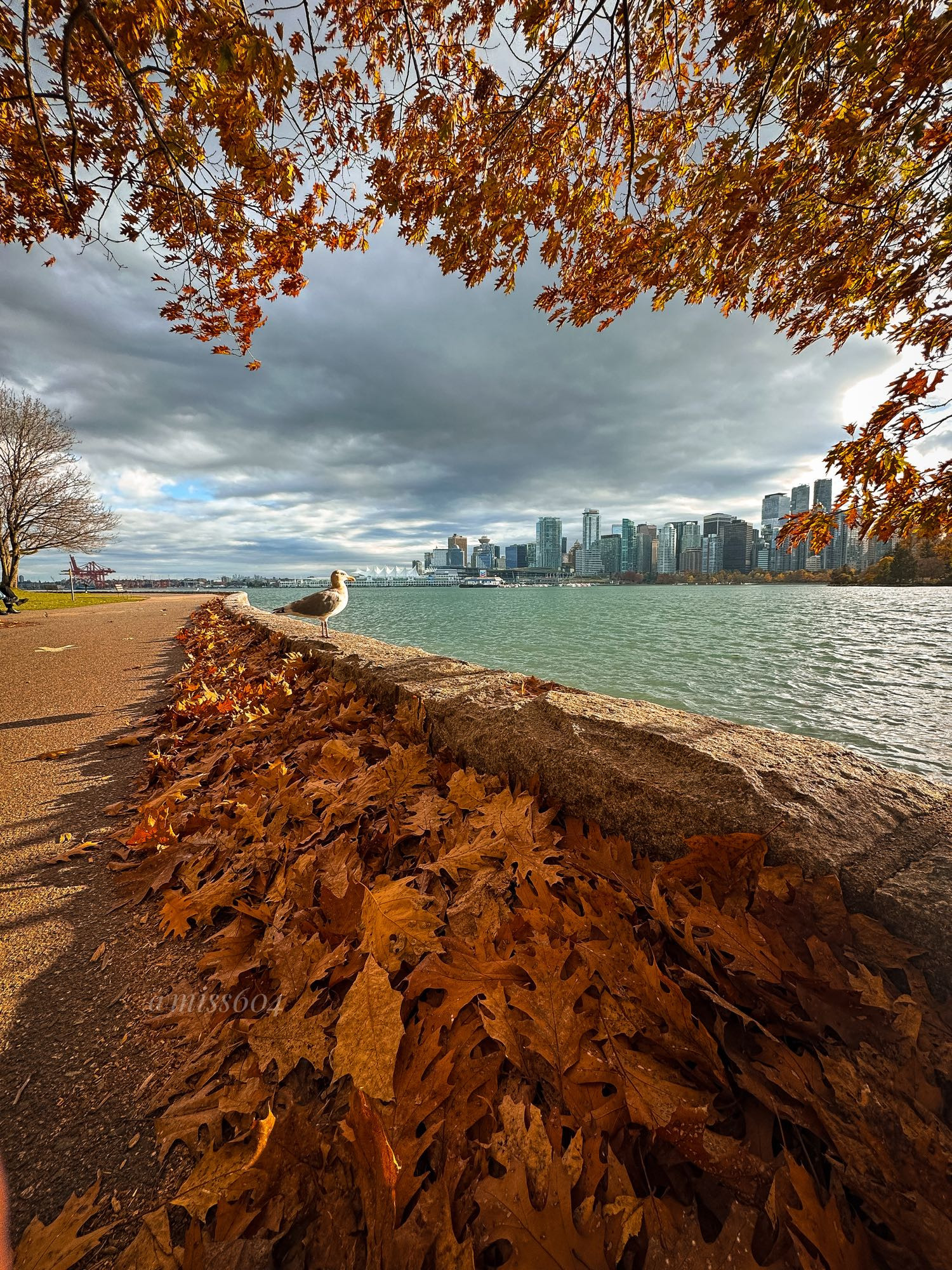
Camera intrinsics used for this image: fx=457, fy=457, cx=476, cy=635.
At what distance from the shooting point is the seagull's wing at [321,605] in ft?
24.3

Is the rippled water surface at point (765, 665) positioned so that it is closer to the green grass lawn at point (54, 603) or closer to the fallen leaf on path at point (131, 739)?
the fallen leaf on path at point (131, 739)

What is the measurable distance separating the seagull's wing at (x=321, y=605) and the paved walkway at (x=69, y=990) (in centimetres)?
375

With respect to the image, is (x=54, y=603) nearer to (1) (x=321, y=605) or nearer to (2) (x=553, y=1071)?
(1) (x=321, y=605)

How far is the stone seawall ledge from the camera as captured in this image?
1.14m

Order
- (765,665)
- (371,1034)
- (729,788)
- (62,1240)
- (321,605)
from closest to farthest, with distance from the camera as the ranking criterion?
(62,1240) → (371,1034) → (729,788) → (321,605) → (765,665)

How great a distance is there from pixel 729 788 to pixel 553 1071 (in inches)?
35.6

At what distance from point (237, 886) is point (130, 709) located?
411cm

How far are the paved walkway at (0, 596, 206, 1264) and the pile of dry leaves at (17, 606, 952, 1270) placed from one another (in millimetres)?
147

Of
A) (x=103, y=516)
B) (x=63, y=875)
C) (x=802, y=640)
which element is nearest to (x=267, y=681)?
(x=63, y=875)

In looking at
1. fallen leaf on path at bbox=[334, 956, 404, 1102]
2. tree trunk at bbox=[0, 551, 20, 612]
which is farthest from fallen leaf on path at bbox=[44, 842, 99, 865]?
tree trunk at bbox=[0, 551, 20, 612]

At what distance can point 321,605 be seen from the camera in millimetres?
7410

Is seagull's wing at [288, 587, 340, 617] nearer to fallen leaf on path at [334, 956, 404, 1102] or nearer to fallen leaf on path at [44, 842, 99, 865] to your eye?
fallen leaf on path at [44, 842, 99, 865]

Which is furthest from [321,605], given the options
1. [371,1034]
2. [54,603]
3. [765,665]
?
[54,603]

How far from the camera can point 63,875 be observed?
2209 millimetres
